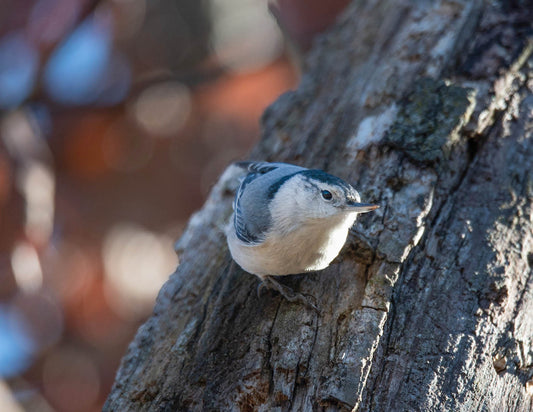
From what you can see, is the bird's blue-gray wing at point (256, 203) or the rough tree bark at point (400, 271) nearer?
the rough tree bark at point (400, 271)

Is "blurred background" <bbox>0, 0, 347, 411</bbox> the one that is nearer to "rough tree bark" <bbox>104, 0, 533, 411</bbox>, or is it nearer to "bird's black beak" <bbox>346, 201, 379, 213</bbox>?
"rough tree bark" <bbox>104, 0, 533, 411</bbox>

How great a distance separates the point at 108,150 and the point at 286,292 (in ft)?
8.81

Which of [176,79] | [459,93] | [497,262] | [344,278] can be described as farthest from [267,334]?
[176,79]

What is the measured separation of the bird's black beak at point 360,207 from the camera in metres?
1.60

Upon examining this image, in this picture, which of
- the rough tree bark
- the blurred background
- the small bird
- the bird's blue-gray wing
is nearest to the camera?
the rough tree bark

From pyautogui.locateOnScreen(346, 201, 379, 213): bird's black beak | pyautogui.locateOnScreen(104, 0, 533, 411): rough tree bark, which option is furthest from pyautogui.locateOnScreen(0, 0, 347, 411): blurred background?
pyautogui.locateOnScreen(346, 201, 379, 213): bird's black beak

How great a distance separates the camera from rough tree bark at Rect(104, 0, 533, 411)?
4.97ft

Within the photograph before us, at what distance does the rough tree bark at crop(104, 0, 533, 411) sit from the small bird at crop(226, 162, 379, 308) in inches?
4.2

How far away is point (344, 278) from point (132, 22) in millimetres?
3108

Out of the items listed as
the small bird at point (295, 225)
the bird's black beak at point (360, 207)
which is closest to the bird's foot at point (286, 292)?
the small bird at point (295, 225)

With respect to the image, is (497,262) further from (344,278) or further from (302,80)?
(302,80)

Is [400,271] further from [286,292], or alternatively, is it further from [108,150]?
[108,150]

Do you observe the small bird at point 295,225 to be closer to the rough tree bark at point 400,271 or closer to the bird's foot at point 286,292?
the bird's foot at point 286,292

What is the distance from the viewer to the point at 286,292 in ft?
5.82
